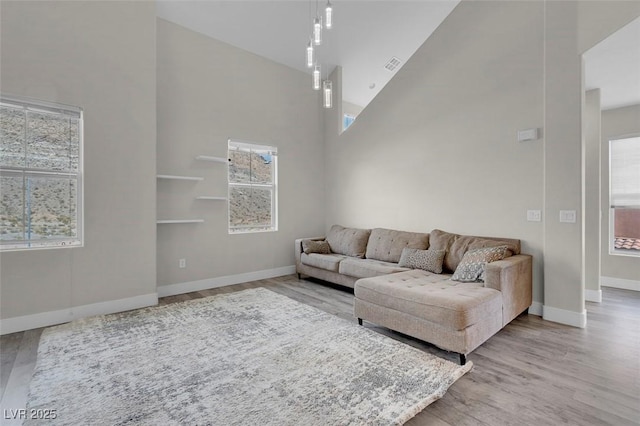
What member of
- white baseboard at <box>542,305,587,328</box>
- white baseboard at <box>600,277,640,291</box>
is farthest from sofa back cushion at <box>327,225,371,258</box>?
white baseboard at <box>600,277,640,291</box>

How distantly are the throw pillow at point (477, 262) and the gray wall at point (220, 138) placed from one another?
10.2ft

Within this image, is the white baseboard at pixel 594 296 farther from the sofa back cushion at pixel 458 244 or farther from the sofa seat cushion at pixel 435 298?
the sofa seat cushion at pixel 435 298

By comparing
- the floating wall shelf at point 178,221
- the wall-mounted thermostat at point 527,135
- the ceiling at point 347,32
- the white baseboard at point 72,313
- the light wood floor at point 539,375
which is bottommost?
the light wood floor at point 539,375

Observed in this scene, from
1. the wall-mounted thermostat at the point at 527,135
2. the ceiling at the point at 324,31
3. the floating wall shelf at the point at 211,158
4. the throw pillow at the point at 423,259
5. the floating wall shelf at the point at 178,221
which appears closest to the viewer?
the wall-mounted thermostat at the point at 527,135

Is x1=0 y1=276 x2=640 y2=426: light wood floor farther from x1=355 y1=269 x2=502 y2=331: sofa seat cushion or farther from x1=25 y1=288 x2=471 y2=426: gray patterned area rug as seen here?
x1=355 y1=269 x2=502 y2=331: sofa seat cushion

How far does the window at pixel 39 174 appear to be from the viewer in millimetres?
3043

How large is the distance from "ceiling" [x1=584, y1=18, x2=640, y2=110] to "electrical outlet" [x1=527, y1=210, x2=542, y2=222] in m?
1.62

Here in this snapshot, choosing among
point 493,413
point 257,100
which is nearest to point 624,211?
point 493,413

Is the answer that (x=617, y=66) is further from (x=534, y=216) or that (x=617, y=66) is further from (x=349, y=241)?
(x=349, y=241)

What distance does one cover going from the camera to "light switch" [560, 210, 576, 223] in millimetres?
3037

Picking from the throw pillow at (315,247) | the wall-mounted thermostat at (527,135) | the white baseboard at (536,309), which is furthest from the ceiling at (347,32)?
the throw pillow at (315,247)

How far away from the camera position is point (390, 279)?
3.09 m

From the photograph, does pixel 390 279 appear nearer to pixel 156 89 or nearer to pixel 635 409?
pixel 635 409

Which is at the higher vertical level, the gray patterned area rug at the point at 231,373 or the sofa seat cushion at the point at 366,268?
the sofa seat cushion at the point at 366,268
